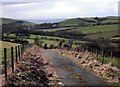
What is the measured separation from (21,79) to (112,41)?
45.7 metres

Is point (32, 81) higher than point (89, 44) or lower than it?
higher

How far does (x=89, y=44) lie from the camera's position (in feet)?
197

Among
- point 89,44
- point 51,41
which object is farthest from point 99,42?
point 51,41

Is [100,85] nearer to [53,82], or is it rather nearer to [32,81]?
[53,82]

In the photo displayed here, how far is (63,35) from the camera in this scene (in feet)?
280

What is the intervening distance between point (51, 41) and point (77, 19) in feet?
182

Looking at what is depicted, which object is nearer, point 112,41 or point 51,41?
point 112,41

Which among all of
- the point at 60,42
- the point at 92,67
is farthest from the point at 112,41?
the point at 92,67

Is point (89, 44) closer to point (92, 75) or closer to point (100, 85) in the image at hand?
point (92, 75)

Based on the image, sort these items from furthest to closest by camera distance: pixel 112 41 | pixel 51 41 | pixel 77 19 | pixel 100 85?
pixel 77 19
pixel 51 41
pixel 112 41
pixel 100 85

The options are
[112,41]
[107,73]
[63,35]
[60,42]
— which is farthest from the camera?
[63,35]

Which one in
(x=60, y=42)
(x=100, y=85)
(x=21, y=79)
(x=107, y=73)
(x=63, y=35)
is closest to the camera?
(x=21, y=79)

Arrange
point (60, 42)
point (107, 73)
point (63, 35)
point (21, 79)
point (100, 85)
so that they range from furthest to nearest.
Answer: point (63, 35)
point (60, 42)
point (107, 73)
point (100, 85)
point (21, 79)

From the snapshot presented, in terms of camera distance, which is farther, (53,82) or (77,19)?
(77,19)
